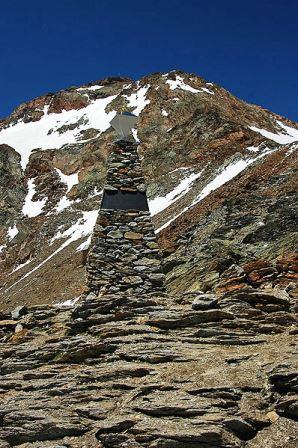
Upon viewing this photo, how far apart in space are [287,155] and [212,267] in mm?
20144

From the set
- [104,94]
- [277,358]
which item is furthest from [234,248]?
[104,94]

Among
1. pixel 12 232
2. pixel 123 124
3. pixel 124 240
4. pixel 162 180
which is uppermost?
pixel 12 232

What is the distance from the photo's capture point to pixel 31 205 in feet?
269

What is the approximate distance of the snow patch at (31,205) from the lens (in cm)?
7838

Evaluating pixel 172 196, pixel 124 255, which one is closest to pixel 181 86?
pixel 172 196

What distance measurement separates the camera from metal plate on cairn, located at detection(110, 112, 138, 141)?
13.0 m

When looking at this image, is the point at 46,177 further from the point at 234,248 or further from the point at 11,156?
the point at 234,248

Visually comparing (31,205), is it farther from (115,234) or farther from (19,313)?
(115,234)

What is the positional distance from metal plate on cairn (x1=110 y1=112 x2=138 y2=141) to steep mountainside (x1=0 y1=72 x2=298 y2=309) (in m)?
4.22

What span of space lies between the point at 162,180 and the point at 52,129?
50.1 metres

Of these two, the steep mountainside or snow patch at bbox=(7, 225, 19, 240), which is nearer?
the steep mountainside

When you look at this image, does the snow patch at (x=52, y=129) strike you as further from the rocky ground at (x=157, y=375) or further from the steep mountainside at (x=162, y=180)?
the rocky ground at (x=157, y=375)

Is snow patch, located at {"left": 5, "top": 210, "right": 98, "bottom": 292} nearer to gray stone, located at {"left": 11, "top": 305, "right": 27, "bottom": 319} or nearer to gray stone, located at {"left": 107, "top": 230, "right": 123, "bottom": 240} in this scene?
gray stone, located at {"left": 11, "top": 305, "right": 27, "bottom": 319}

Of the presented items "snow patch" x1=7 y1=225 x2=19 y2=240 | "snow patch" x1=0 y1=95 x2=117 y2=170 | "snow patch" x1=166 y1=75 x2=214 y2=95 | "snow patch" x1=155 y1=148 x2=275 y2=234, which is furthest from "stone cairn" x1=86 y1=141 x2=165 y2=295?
"snow patch" x1=0 y1=95 x2=117 y2=170
